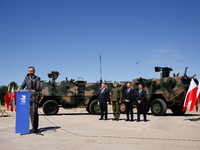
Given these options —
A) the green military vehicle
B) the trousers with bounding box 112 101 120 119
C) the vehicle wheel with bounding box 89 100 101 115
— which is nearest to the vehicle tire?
the green military vehicle

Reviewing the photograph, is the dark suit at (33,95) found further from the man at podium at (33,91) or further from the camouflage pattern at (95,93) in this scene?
the camouflage pattern at (95,93)

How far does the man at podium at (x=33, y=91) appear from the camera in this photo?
6742mm

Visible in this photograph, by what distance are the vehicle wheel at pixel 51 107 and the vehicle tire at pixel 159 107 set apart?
540 centimetres

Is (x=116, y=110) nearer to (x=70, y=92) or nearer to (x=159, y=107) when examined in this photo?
(x=159, y=107)

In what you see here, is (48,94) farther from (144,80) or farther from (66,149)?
(66,149)

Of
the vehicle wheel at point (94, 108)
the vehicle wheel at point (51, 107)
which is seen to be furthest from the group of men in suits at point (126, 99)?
the vehicle wheel at point (51, 107)

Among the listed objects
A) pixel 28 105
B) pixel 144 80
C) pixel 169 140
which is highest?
pixel 144 80

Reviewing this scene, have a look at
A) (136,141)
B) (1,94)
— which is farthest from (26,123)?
(1,94)

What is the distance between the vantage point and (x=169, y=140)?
559 cm

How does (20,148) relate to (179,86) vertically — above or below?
below

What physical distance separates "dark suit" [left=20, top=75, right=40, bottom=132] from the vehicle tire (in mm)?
7973

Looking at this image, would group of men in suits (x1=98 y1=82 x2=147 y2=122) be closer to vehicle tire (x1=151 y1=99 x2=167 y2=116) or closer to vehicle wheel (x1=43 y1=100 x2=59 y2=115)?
vehicle tire (x1=151 y1=99 x2=167 y2=116)

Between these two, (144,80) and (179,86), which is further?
(144,80)

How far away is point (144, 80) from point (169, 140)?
9.50 metres
